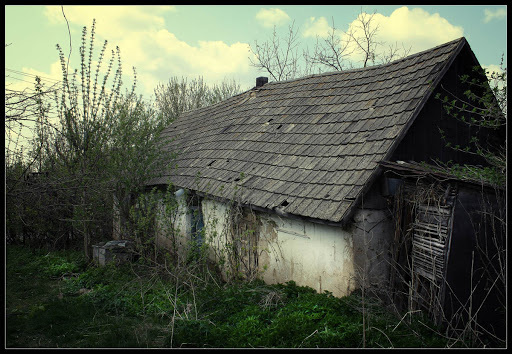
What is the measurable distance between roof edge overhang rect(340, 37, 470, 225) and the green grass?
1230 mm

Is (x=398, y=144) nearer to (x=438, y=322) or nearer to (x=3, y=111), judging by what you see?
(x=438, y=322)

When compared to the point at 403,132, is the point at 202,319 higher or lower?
lower

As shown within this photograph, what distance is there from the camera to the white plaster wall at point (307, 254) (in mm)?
5871

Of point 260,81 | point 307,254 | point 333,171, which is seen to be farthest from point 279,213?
point 260,81

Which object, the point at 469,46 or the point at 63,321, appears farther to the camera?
the point at 469,46

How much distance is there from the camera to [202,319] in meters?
5.32

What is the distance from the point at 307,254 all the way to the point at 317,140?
256 centimetres

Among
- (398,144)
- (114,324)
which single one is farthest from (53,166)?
(398,144)

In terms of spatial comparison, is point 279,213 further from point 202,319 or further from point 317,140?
point 202,319

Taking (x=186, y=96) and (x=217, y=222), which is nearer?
(x=217, y=222)

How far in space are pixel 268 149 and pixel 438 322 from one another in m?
5.15

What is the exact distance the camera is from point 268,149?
9.01 m

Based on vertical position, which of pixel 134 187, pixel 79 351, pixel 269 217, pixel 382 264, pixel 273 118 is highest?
pixel 273 118

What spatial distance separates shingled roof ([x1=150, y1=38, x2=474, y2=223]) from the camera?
639cm
